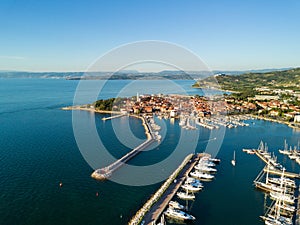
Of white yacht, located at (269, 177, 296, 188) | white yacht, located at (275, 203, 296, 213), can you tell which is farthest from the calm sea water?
white yacht, located at (269, 177, 296, 188)

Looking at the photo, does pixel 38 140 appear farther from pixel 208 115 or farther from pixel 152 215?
pixel 208 115

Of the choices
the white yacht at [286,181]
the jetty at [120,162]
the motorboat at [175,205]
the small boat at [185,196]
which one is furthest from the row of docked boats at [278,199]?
the jetty at [120,162]

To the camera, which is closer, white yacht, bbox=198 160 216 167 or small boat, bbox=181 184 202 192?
small boat, bbox=181 184 202 192

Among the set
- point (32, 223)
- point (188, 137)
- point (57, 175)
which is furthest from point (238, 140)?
point (32, 223)

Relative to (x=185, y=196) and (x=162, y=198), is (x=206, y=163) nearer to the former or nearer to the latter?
(x=185, y=196)

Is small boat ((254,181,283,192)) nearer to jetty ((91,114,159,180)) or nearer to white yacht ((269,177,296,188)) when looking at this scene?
white yacht ((269,177,296,188))
